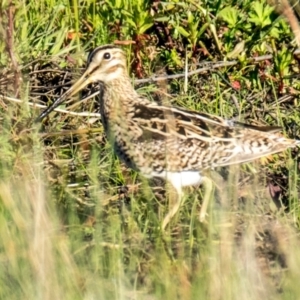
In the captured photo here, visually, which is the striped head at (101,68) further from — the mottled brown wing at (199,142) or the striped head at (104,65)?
the mottled brown wing at (199,142)

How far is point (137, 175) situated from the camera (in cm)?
572

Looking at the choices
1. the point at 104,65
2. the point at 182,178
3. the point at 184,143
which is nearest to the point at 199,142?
the point at 184,143

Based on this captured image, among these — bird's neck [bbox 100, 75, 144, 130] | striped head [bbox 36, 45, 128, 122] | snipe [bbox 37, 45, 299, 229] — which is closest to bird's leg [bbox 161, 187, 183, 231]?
snipe [bbox 37, 45, 299, 229]

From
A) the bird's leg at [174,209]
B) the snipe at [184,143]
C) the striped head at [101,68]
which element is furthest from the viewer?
the striped head at [101,68]

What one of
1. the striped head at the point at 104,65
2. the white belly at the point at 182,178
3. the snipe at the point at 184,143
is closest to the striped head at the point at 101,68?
the striped head at the point at 104,65

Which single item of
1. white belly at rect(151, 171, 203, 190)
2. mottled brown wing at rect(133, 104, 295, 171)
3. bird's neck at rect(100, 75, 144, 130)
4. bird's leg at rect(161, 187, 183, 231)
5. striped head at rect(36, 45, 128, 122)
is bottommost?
bird's leg at rect(161, 187, 183, 231)

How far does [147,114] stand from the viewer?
17.4ft

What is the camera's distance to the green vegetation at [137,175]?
3.88 metres

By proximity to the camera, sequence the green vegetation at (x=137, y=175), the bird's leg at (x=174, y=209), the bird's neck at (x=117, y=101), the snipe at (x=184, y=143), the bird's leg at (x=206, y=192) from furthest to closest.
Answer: the bird's neck at (x=117, y=101), the snipe at (x=184, y=143), the bird's leg at (x=206, y=192), the bird's leg at (x=174, y=209), the green vegetation at (x=137, y=175)

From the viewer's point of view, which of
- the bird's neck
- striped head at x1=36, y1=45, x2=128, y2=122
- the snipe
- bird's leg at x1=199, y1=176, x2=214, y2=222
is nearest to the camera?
bird's leg at x1=199, y1=176, x2=214, y2=222

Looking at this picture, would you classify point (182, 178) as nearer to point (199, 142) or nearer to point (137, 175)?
point (199, 142)

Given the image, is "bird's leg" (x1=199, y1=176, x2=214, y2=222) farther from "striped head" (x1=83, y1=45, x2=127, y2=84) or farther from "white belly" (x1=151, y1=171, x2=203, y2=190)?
"striped head" (x1=83, y1=45, x2=127, y2=84)

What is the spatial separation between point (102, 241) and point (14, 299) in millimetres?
629

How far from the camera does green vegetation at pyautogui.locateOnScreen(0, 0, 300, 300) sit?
3.88 metres
